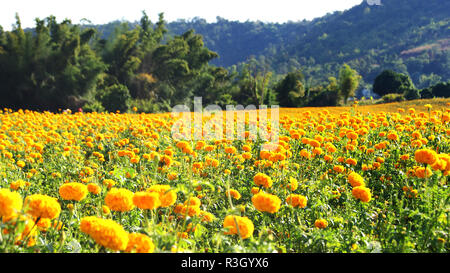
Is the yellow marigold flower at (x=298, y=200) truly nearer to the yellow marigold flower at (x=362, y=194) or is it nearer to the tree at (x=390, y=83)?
the yellow marigold flower at (x=362, y=194)

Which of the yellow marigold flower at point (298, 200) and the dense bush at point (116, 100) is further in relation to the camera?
the dense bush at point (116, 100)

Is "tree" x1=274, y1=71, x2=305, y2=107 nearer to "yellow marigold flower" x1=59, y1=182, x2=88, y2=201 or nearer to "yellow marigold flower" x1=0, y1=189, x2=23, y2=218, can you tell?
"yellow marigold flower" x1=59, y1=182, x2=88, y2=201

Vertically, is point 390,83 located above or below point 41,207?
above

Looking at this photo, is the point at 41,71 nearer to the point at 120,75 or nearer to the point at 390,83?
the point at 120,75

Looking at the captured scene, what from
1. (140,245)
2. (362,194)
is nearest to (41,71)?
(362,194)

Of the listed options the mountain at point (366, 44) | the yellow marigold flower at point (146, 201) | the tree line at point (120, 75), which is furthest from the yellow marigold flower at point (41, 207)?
the mountain at point (366, 44)

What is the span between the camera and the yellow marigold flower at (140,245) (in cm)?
127

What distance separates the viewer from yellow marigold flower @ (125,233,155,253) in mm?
1269

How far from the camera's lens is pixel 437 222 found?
2004 millimetres

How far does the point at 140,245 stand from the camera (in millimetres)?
1281

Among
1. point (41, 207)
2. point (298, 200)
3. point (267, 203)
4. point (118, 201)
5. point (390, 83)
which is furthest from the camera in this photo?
point (390, 83)

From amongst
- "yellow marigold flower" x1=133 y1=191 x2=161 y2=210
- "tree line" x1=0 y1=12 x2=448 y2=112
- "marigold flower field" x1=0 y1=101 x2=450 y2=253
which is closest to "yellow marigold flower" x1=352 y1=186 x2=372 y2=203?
"marigold flower field" x1=0 y1=101 x2=450 y2=253

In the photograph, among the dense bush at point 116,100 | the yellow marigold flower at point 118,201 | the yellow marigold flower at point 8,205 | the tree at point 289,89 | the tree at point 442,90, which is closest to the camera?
the yellow marigold flower at point 8,205

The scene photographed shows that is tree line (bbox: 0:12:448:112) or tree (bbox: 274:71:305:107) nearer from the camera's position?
tree line (bbox: 0:12:448:112)
